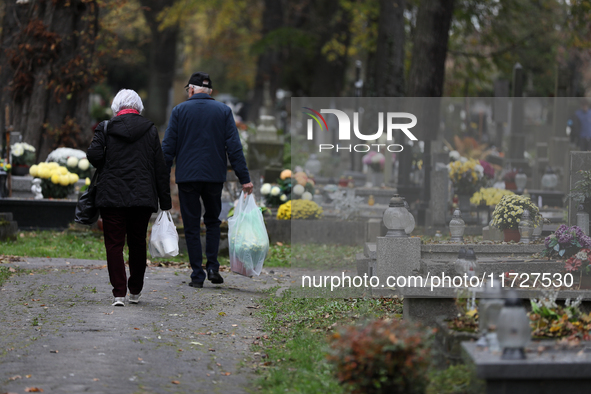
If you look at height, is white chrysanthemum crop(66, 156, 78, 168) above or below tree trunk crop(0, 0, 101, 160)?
below

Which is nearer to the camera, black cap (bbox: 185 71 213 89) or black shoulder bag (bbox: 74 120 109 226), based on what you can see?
black shoulder bag (bbox: 74 120 109 226)

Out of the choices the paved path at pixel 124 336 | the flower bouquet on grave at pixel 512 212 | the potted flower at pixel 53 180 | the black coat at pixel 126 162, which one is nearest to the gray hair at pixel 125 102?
the black coat at pixel 126 162

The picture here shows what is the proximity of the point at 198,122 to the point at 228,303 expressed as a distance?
1.67 m

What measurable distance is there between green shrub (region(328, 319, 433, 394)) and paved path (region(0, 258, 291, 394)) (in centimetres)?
100

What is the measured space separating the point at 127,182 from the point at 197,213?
1.21 metres

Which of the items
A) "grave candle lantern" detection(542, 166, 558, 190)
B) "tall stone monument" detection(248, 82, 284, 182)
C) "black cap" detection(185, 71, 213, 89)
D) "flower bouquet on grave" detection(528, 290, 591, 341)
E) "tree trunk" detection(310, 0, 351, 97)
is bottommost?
"flower bouquet on grave" detection(528, 290, 591, 341)

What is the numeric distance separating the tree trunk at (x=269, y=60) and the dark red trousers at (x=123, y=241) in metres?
22.4

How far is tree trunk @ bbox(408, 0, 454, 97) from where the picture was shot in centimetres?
1440

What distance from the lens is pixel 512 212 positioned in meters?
7.54

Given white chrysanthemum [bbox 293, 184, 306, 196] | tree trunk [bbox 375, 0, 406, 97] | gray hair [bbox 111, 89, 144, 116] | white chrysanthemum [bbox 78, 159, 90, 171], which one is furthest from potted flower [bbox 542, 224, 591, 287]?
tree trunk [bbox 375, 0, 406, 97]

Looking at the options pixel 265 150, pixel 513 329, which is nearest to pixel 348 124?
pixel 513 329

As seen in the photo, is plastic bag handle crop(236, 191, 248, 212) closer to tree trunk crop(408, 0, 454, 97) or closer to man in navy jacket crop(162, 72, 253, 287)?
man in navy jacket crop(162, 72, 253, 287)

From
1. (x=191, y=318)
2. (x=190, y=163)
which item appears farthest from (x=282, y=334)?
(x=190, y=163)

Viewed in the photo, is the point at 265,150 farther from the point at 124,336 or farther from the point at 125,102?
the point at 124,336
